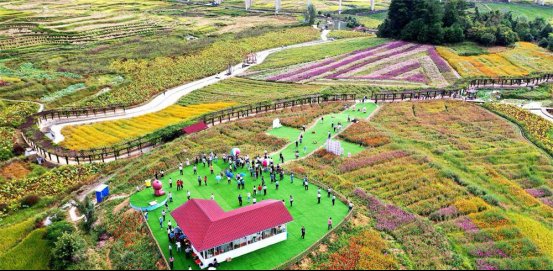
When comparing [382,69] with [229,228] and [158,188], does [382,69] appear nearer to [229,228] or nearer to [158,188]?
[158,188]

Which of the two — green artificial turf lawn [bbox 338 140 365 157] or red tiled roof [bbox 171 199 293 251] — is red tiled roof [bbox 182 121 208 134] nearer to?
green artificial turf lawn [bbox 338 140 365 157]

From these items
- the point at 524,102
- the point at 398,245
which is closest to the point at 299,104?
the point at 524,102

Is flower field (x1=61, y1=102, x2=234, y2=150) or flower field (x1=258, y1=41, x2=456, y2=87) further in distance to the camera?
flower field (x1=258, y1=41, x2=456, y2=87)

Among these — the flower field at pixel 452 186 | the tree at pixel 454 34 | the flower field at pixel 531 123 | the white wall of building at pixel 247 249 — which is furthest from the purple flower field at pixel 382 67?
the white wall of building at pixel 247 249

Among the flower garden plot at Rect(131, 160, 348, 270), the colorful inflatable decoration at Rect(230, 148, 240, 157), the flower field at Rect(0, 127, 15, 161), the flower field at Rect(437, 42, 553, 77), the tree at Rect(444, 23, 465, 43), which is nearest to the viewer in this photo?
the flower garden plot at Rect(131, 160, 348, 270)

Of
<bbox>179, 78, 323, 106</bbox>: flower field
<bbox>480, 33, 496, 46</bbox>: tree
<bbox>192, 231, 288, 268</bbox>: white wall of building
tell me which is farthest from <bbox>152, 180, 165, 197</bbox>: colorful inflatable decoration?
<bbox>480, 33, 496, 46</bbox>: tree

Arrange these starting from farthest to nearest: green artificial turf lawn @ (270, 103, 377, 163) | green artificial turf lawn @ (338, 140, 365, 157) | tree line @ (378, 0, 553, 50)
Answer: tree line @ (378, 0, 553, 50) → green artificial turf lawn @ (270, 103, 377, 163) → green artificial turf lawn @ (338, 140, 365, 157)

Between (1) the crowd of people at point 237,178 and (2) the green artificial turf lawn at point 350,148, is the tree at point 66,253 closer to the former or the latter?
(1) the crowd of people at point 237,178

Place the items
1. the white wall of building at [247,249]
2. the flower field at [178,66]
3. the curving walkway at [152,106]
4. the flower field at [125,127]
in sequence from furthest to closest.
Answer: the flower field at [178,66] → the curving walkway at [152,106] → the flower field at [125,127] → the white wall of building at [247,249]
